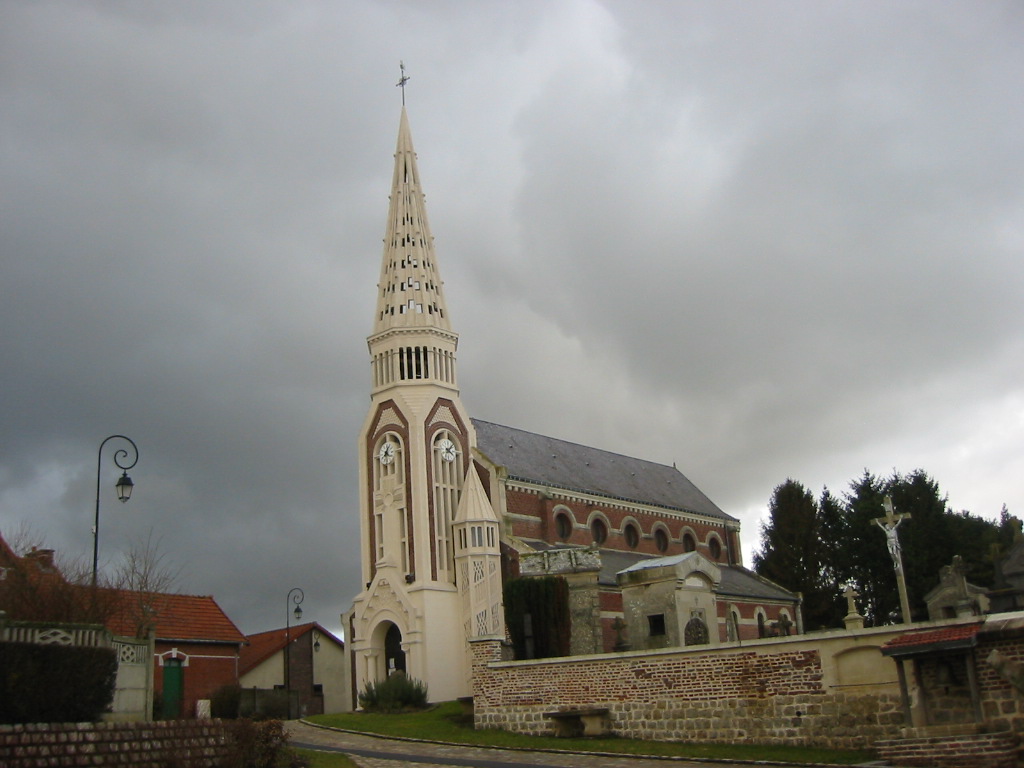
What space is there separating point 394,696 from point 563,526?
13.5 meters

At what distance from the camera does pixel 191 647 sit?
45969mm

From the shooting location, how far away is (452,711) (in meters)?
35.9

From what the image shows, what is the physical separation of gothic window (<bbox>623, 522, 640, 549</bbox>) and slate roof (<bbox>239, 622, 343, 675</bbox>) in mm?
16674

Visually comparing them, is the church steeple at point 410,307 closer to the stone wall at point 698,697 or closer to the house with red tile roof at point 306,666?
the house with red tile roof at point 306,666

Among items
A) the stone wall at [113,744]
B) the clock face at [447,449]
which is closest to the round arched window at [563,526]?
the clock face at [447,449]

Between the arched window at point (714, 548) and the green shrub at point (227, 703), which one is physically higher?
the arched window at point (714, 548)

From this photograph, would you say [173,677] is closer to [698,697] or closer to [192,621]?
[192,621]

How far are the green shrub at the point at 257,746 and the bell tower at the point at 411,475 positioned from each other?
20055 millimetres

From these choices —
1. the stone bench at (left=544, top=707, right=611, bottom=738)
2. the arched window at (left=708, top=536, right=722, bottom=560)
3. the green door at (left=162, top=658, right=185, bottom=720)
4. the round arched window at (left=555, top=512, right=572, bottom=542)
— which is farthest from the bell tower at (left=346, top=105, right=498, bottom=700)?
the arched window at (left=708, top=536, right=722, bottom=560)

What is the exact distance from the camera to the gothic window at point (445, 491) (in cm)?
4397

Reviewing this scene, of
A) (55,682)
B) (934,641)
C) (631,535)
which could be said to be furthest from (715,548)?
(55,682)

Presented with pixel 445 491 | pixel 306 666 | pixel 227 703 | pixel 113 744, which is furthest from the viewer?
pixel 306 666

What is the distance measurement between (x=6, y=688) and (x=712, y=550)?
47.5m

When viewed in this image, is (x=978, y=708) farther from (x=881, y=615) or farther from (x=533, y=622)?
(x=881, y=615)
